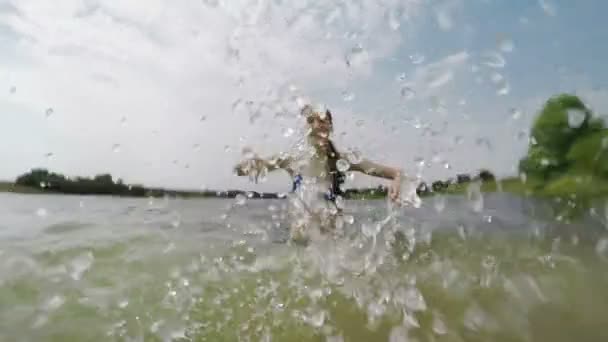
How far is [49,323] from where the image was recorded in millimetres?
5359

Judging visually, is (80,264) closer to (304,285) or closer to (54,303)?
(54,303)

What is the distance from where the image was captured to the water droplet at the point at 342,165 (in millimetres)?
6387

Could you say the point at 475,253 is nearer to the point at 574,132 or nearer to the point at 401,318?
the point at 401,318

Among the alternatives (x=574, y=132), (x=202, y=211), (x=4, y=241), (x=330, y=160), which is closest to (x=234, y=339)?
(x=330, y=160)

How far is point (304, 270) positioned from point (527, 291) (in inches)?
86.9

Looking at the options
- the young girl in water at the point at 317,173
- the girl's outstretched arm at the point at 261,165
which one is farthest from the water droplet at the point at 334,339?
the girl's outstretched arm at the point at 261,165

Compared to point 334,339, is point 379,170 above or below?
above

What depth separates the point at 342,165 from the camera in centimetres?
639

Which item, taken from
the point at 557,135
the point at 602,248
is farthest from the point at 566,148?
the point at 602,248

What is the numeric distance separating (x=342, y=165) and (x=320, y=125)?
1.60ft

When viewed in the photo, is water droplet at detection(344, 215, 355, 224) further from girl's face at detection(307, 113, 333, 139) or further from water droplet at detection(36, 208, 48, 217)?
water droplet at detection(36, 208, 48, 217)

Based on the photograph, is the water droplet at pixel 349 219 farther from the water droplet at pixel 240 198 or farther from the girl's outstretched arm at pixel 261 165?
the water droplet at pixel 240 198

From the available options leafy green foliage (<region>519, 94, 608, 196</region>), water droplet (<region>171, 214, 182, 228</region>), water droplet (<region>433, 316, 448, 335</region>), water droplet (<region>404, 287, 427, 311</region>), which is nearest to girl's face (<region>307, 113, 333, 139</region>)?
water droplet (<region>404, 287, 427, 311</region>)

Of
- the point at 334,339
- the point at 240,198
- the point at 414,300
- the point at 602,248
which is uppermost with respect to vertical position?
the point at 240,198
